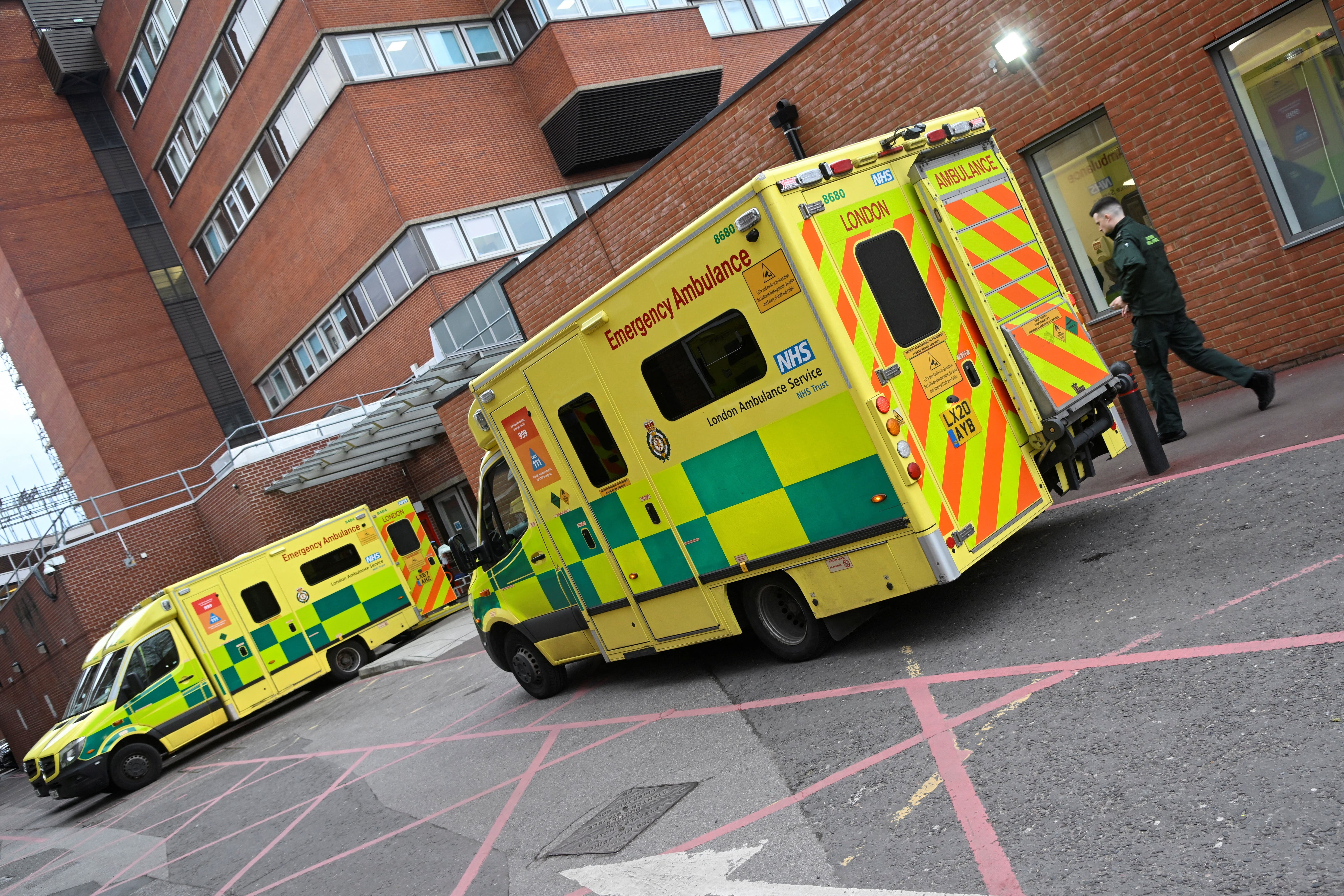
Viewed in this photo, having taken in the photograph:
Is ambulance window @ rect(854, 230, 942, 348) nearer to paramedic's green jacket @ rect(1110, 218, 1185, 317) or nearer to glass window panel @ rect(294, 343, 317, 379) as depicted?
paramedic's green jacket @ rect(1110, 218, 1185, 317)

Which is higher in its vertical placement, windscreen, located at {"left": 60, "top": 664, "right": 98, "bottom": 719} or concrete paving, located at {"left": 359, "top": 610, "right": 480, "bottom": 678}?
windscreen, located at {"left": 60, "top": 664, "right": 98, "bottom": 719}

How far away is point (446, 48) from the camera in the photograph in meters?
23.9

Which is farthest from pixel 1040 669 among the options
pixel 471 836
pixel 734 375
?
pixel 471 836

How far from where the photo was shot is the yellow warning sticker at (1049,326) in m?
6.71

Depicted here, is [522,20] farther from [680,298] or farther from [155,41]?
[680,298]

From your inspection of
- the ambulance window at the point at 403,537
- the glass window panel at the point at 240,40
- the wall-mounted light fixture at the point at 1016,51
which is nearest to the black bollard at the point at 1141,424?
the wall-mounted light fixture at the point at 1016,51

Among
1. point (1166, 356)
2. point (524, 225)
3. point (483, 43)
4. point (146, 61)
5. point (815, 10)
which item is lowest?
point (1166, 356)

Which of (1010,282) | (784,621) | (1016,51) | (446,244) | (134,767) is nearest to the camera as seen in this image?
(1010,282)

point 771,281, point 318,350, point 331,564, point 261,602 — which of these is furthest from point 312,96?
point 771,281

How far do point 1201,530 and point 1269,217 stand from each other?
402cm

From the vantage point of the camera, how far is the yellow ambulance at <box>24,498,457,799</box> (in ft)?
51.1

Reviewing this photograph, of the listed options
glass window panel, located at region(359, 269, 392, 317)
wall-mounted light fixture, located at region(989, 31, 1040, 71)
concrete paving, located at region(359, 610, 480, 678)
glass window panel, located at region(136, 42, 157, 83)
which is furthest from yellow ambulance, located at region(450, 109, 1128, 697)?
glass window panel, located at region(136, 42, 157, 83)

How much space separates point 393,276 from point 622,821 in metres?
20.6

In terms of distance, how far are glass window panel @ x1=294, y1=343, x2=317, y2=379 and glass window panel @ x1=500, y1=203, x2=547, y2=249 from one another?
30.9 ft
